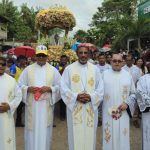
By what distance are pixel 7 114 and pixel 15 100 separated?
10.4 inches

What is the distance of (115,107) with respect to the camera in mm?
7141

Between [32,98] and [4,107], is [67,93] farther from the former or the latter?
[4,107]

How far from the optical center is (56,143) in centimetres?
928

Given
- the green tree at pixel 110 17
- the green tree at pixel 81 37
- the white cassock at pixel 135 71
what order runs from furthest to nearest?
the green tree at pixel 110 17 → the green tree at pixel 81 37 → the white cassock at pixel 135 71

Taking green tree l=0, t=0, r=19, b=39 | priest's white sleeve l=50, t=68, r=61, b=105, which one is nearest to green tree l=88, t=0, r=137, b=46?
green tree l=0, t=0, r=19, b=39

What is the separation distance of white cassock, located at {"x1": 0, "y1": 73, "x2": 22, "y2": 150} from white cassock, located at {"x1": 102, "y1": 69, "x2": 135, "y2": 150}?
1.57m

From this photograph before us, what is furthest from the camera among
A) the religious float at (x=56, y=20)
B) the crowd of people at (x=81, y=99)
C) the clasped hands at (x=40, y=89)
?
the religious float at (x=56, y=20)

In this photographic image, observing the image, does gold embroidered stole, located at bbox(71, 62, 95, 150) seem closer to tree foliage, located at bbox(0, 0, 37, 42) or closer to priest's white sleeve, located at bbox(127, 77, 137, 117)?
priest's white sleeve, located at bbox(127, 77, 137, 117)

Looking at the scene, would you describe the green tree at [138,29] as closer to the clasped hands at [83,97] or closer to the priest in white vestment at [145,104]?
the priest in white vestment at [145,104]

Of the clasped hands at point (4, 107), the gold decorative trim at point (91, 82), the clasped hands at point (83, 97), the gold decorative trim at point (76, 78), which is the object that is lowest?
the clasped hands at point (4, 107)

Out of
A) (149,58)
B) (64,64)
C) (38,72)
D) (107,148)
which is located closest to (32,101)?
(38,72)

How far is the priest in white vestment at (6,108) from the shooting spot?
6680 mm

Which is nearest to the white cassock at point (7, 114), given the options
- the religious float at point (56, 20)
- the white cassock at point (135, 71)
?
the white cassock at point (135, 71)

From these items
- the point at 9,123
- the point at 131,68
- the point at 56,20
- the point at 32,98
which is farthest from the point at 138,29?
the point at 9,123
